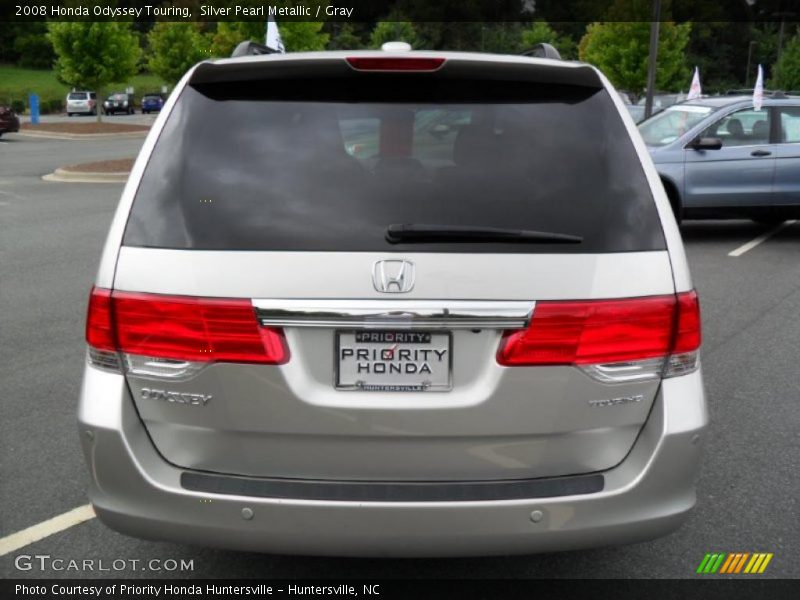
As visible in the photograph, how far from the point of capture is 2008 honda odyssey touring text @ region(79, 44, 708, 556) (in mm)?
2592

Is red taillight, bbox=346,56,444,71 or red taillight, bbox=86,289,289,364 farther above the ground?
red taillight, bbox=346,56,444,71

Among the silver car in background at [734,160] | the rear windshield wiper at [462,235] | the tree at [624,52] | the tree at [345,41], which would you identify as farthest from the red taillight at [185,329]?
the tree at [345,41]

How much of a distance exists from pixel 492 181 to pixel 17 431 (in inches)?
129

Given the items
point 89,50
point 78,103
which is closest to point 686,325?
point 89,50

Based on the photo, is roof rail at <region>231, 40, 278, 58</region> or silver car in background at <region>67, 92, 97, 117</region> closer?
roof rail at <region>231, 40, 278, 58</region>

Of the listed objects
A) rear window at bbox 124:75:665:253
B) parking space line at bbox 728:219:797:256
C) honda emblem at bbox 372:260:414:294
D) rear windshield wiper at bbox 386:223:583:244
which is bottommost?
parking space line at bbox 728:219:797:256

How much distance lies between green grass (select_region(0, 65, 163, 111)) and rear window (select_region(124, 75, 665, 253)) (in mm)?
67045

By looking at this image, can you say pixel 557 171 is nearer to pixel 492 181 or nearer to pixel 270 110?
pixel 492 181

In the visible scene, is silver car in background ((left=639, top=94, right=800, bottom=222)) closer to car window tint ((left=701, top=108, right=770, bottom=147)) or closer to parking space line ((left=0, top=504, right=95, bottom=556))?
car window tint ((left=701, top=108, right=770, bottom=147))

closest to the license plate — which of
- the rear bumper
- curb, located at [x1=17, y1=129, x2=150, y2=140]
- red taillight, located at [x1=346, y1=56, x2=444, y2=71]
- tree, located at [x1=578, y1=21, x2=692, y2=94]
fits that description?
the rear bumper

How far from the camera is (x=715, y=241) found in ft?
39.3

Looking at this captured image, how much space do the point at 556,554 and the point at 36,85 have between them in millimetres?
94041

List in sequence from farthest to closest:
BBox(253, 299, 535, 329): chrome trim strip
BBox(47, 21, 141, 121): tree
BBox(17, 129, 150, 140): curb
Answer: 1. BBox(17, 129, 150, 140): curb
2. BBox(47, 21, 141, 121): tree
3. BBox(253, 299, 535, 329): chrome trim strip

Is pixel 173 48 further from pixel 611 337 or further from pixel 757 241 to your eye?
pixel 611 337
